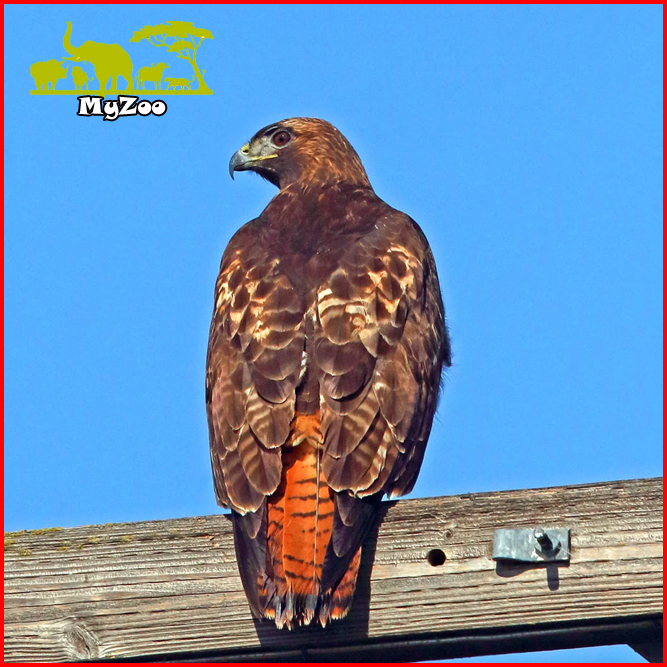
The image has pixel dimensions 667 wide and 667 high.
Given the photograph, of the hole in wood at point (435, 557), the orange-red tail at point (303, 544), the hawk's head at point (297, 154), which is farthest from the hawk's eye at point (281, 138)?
the hole in wood at point (435, 557)

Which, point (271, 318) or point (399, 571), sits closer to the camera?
point (399, 571)

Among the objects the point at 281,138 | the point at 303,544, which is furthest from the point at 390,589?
the point at 281,138

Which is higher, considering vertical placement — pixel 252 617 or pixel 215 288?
pixel 215 288

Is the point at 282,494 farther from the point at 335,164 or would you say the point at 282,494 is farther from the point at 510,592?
the point at 335,164

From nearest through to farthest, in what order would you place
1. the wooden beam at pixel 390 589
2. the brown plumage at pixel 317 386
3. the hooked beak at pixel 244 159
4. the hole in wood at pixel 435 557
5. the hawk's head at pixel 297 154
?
the wooden beam at pixel 390 589
the hole in wood at pixel 435 557
the brown plumage at pixel 317 386
the hawk's head at pixel 297 154
the hooked beak at pixel 244 159

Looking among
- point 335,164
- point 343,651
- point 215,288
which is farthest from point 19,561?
point 335,164

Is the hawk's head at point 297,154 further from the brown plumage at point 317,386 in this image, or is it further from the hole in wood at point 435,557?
the hole in wood at point 435,557

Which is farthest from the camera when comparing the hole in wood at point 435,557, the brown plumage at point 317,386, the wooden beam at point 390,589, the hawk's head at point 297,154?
the hawk's head at point 297,154
